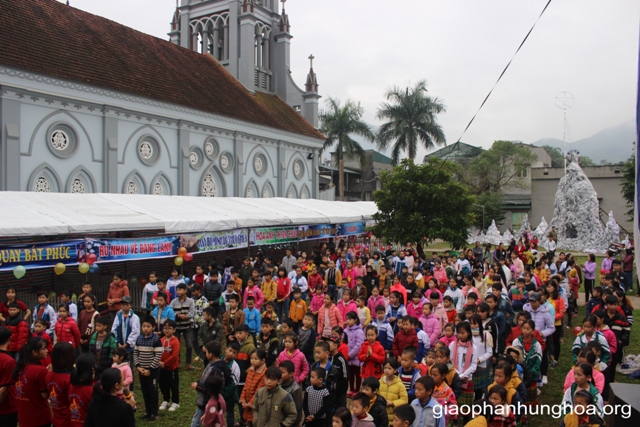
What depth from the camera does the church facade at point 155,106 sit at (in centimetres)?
1859

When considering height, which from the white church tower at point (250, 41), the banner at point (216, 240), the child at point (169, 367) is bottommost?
the child at point (169, 367)

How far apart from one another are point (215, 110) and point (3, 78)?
10.6 m

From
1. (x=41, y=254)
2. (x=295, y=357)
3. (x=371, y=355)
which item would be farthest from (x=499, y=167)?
(x=295, y=357)

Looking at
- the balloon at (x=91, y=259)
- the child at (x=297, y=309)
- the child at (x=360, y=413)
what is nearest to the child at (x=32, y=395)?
the child at (x=360, y=413)

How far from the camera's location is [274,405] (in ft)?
17.7

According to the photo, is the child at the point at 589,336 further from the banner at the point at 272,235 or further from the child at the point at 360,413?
the banner at the point at 272,235

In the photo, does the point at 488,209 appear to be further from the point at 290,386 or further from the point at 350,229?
the point at 290,386

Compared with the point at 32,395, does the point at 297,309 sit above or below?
above

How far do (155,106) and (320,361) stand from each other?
64.0 feet

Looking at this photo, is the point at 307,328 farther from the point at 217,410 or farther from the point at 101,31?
the point at 101,31

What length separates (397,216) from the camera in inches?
868

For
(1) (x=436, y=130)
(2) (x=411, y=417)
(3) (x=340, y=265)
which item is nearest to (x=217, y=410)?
(2) (x=411, y=417)

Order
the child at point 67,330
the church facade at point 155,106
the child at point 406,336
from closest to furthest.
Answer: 1. the child at point 406,336
2. the child at point 67,330
3. the church facade at point 155,106

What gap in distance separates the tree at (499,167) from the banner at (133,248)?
3957 centimetres
